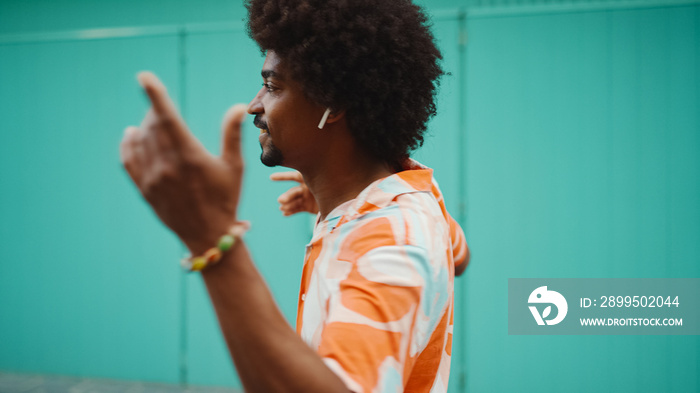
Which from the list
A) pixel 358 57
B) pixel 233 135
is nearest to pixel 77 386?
pixel 358 57

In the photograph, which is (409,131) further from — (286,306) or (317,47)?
(286,306)

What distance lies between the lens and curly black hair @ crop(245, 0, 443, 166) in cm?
112

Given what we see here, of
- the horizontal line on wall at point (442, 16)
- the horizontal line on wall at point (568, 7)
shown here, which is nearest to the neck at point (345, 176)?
the horizontal line on wall at point (442, 16)

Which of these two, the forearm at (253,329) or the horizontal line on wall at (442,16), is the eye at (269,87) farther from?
the horizontal line on wall at (442,16)

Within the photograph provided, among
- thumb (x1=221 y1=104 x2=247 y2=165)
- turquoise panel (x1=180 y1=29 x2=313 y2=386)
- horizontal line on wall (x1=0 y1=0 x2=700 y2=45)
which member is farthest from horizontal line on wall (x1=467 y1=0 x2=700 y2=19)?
thumb (x1=221 y1=104 x2=247 y2=165)

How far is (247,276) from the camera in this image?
62cm

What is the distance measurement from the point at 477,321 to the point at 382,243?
224cm

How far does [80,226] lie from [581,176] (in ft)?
9.91

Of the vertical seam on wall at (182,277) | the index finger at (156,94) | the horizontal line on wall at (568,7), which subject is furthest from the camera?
the vertical seam on wall at (182,277)

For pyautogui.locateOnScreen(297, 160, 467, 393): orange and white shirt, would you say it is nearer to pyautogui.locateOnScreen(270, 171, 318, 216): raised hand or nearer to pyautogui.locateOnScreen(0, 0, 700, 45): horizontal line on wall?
pyautogui.locateOnScreen(270, 171, 318, 216): raised hand

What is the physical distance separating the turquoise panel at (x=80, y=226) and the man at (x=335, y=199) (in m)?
2.35

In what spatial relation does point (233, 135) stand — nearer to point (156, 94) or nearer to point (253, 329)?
point (156, 94)

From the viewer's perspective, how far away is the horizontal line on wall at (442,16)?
2.72 metres

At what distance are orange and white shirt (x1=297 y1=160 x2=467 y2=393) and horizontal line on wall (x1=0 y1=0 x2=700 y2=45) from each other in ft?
5.66
